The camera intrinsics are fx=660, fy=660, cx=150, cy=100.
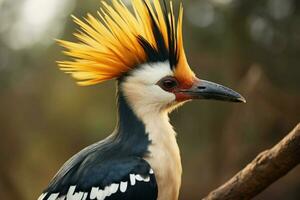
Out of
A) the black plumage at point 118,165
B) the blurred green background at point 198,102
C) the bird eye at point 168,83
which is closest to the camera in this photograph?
the black plumage at point 118,165

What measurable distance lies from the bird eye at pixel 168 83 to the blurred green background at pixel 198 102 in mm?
3359

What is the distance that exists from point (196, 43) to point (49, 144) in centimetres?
234

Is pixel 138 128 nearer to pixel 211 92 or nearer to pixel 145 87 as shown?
pixel 145 87

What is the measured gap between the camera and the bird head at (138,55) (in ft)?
9.83

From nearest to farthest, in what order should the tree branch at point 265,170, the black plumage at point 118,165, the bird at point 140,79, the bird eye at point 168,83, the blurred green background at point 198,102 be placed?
the tree branch at point 265,170 < the black plumage at point 118,165 < the bird at point 140,79 < the bird eye at point 168,83 < the blurred green background at point 198,102

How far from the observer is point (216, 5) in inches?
297

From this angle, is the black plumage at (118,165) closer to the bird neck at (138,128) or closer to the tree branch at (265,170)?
the bird neck at (138,128)

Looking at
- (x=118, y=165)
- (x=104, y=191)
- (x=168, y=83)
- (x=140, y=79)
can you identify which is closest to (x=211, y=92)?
(x=168, y=83)

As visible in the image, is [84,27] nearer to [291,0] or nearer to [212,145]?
[212,145]

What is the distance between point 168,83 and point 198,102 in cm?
457

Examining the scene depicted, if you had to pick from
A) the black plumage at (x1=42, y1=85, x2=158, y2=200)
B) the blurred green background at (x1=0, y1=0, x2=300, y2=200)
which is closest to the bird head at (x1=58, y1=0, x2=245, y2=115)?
the black plumage at (x1=42, y1=85, x2=158, y2=200)

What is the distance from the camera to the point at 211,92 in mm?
3002

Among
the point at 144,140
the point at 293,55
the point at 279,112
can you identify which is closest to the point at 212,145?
the point at 279,112

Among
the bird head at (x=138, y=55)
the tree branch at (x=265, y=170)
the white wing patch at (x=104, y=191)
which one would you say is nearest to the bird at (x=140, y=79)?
the bird head at (x=138, y=55)
